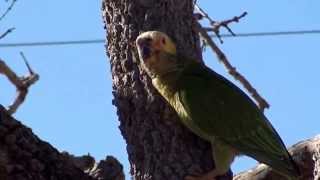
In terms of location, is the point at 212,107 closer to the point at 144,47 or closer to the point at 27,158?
the point at 144,47

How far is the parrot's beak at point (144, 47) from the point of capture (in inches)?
99.3

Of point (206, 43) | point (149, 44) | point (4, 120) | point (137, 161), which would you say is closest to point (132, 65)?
point (149, 44)

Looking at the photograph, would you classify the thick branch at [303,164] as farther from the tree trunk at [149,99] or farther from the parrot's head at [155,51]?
the parrot's head at [155,51]

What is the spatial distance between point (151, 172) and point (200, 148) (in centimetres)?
22

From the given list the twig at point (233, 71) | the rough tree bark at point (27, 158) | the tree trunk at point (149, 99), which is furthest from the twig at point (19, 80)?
the rough tree bark at point (27, 158)

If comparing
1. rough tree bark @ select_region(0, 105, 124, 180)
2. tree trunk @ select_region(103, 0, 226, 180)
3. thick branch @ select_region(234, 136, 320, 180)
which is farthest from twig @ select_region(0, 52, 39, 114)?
rough tree bark @ select_region(0, 105, 124, 180)

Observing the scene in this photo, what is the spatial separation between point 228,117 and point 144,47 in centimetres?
44

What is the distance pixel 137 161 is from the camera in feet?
8.09

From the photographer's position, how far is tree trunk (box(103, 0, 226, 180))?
242cm

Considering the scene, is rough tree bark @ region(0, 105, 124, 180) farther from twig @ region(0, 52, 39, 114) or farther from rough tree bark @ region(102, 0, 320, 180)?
twig @ region(0, 52, 39, 114)

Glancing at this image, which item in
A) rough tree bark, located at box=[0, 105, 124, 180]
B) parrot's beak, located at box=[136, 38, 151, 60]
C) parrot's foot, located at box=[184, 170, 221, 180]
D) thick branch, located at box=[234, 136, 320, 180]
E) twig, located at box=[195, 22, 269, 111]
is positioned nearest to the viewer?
rough tree bark, located at box=[0, 105, 124, 180]

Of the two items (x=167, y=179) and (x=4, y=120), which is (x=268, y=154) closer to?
(x=167, y=179)

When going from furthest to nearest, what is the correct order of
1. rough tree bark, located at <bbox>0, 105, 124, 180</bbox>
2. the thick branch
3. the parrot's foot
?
the thick branch
the parrot's foot
rough tree bark, located at <bbox>0, 105, 124, 180</bbox>

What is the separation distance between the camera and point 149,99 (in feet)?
8.48
